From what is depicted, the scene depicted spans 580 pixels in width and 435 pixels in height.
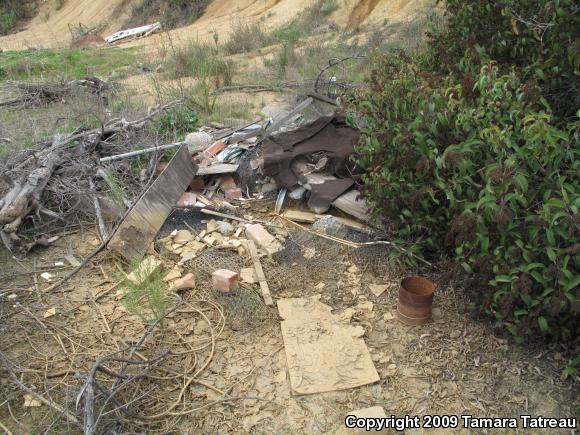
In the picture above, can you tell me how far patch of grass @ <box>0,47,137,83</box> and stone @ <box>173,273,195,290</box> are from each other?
27.5ft

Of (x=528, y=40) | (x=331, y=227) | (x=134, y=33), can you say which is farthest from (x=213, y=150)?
Result: (x=134, y=33)

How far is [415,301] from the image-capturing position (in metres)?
3.10

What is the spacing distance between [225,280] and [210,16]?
1748 cm

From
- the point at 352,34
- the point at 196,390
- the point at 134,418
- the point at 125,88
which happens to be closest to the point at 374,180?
the point at 196,390

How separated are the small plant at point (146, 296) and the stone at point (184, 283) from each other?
0.31 ft

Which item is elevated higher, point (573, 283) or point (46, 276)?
point (573, 283)

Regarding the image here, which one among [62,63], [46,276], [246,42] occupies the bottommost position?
[246,42]

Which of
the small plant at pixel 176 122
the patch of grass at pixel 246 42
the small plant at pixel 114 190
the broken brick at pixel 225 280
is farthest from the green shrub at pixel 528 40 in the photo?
the patch of grass at pixel 246 42

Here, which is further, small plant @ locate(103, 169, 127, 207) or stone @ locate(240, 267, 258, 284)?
small plant @ locate(103, 169, 127, 207)

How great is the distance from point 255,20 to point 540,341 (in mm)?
15751

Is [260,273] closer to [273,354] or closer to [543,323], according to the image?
[273,354]

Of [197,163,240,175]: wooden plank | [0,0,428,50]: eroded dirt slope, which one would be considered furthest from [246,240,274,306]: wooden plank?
[0,0,428,50]: eroded dirt slope

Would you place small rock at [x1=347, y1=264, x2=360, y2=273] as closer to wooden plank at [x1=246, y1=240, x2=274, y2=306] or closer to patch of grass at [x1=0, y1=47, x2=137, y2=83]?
wooden plank at [x1=246, y1=240, x2=274, y2=306]

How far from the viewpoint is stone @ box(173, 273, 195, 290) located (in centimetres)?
361
